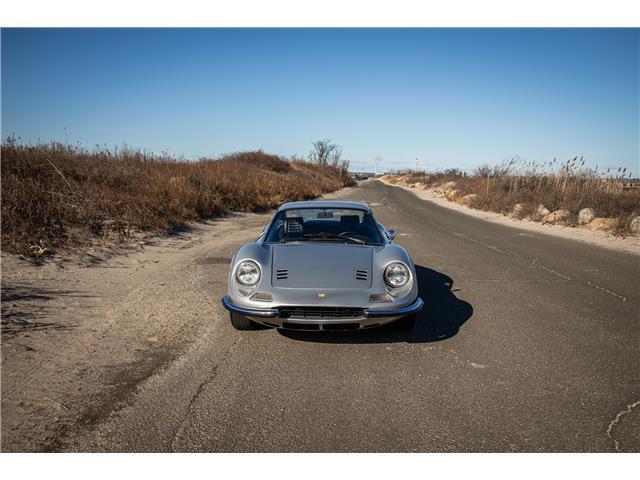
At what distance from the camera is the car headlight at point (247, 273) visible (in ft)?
11.7

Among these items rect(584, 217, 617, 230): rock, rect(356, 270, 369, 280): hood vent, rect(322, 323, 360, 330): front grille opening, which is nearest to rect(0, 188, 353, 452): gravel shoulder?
rect(322, 323, 360, 330): front grille opening

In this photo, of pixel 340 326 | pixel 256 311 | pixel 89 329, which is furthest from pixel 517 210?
pixel 89 329

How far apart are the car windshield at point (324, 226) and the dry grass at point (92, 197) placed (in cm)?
410

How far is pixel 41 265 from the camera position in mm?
5691

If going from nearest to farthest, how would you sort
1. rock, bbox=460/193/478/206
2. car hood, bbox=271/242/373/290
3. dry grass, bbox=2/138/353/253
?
car hood, bbox=271/242/373/290 < dry grass, bbox=2/138/353/253 < rock, bbox=460/193/478/206

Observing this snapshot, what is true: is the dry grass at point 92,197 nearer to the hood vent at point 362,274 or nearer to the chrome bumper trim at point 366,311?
the chrome bumper trim at point 366,311

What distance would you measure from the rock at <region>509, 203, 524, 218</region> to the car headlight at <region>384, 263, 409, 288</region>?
13267 mm

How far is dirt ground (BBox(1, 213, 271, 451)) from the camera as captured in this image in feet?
8.32

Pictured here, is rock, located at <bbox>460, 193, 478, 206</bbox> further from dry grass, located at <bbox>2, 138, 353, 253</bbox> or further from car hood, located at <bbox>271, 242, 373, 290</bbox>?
car hood, located at <bbox>271, 242, 373, 290</bbox>

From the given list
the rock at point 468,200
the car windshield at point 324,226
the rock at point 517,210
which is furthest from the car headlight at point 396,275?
the rock at point 468,200

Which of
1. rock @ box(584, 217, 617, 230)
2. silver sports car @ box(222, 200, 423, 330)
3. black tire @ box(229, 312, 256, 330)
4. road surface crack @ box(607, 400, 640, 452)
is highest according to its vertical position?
silver sports car @ box(222, 200, 423, 330)

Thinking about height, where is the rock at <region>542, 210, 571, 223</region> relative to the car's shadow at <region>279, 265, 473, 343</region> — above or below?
above

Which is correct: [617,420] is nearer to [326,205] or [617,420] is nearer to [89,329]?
[326,205]

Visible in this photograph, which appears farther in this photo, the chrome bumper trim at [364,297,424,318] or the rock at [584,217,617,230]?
the rock at [584,217,617,230]
